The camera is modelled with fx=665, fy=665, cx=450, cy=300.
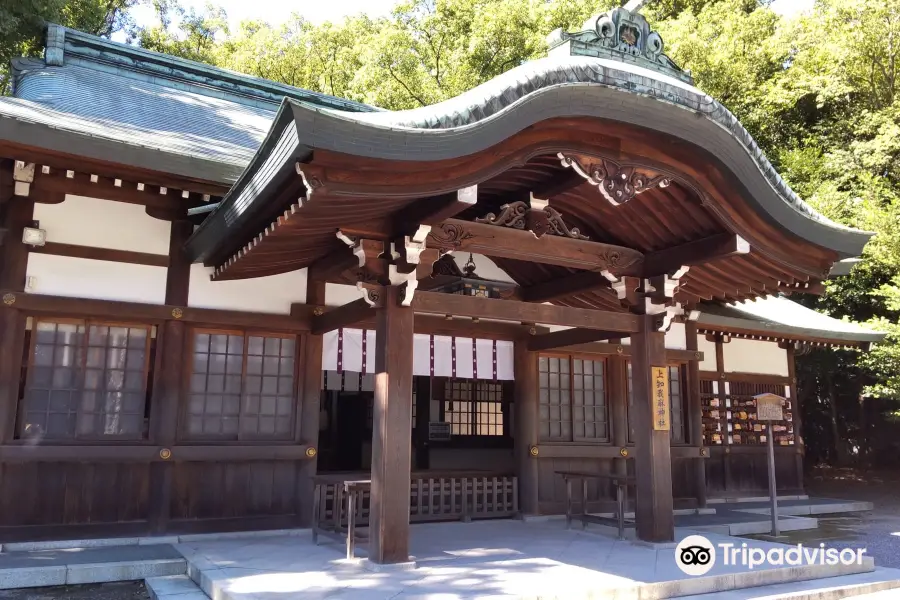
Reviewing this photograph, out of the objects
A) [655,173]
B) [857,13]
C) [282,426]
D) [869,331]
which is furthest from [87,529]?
[857,13]

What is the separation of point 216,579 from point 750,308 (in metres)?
9.90

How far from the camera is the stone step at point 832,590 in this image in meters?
5.48

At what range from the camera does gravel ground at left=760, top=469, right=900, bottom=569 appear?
858 cm

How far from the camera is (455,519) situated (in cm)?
850

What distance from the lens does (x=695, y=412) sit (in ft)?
34.5

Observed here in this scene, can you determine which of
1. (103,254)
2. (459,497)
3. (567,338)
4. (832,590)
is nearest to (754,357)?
(567,338)

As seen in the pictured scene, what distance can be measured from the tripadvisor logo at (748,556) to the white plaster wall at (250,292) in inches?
190

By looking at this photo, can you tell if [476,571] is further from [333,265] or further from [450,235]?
[333,265]

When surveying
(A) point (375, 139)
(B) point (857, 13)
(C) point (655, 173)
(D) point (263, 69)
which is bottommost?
(A) point (375, 139)

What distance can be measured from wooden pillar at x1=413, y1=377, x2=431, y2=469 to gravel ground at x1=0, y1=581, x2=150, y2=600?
24.1 ft

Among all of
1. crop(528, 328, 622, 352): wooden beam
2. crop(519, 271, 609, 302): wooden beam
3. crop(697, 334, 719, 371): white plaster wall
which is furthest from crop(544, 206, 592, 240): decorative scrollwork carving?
crop(697, 334, 719, 371): white plaster wall

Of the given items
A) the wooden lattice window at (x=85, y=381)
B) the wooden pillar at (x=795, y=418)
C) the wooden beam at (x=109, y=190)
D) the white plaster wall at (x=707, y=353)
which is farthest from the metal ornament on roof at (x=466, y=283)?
the wooden pillar at (x=795, y=418)

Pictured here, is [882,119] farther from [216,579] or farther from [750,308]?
[216,579]

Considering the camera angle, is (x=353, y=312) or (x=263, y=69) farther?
(x=263, y=69)
